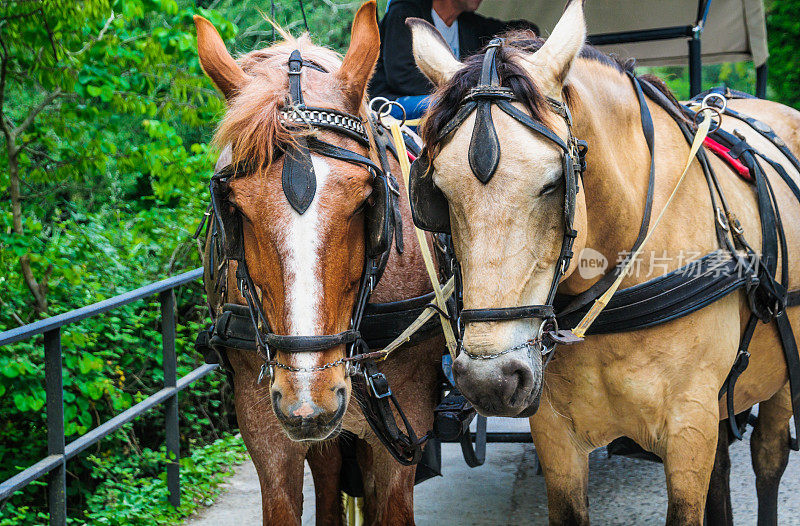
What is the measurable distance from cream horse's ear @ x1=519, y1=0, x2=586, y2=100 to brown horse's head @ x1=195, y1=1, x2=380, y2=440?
1.72 ft

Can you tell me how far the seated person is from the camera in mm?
3752

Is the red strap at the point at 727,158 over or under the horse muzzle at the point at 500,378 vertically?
over

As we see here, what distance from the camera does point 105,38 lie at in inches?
209

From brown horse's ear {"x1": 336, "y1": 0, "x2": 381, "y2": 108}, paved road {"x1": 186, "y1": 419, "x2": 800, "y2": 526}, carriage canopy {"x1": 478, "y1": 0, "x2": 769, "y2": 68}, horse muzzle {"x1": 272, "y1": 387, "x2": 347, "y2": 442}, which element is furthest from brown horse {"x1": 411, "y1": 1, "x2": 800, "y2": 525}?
carriage canopy {"x1": 478, "y1": 0, "x2": 769, "y2": 68}

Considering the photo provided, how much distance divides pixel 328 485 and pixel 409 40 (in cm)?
205

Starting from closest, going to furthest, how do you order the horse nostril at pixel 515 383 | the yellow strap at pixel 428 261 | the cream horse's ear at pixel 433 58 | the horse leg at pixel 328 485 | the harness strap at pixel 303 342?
the horse nostril at pixel 515 383, the harness strap at pixel 303 342, the cream horse's ear at pixel 433 58, the yellow strap at pixel 428 261, the horse leg at pixel 328 485

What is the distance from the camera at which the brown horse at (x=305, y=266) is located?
85.5 inches

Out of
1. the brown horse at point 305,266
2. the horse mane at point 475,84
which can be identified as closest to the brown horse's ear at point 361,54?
the brown horse at point 305,266

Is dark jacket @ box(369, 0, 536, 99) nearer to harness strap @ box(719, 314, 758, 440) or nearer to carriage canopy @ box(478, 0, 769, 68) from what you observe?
carriage canopy @ box(478, 0, 769, 68)

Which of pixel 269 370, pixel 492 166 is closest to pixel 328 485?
pixel 269 370

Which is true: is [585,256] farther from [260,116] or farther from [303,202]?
[260,116]

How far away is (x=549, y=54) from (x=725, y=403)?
156 cm

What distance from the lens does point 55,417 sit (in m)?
3.38

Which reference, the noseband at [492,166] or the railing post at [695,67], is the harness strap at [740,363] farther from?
the railing post at [695,67]
